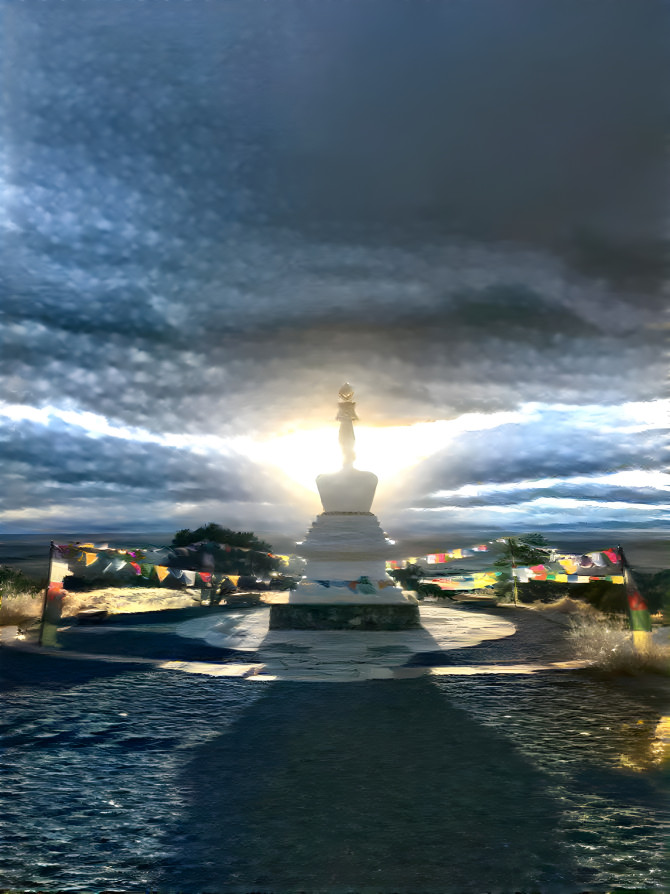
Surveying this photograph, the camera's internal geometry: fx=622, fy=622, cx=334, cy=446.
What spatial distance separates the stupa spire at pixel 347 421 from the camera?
1542 centimetres

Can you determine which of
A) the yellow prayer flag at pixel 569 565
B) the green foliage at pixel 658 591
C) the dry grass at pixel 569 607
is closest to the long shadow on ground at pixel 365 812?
the yellow prayer flag at pixel 569 565

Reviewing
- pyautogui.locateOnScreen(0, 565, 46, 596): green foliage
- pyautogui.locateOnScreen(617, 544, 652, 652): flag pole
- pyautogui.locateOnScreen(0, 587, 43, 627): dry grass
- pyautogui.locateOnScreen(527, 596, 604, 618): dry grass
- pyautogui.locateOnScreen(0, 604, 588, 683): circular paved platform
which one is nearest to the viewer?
pyautogui.locateOnScreen(0, 604, 588, 683): circular paved platform

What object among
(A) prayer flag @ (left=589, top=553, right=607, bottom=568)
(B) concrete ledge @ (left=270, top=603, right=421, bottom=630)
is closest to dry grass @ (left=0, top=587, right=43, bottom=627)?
(B) concrete ledge @ (left=270, top=603, right=421, bottom=630)

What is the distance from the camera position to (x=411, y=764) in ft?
15.5

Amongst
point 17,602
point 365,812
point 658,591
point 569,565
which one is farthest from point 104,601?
point 365,812

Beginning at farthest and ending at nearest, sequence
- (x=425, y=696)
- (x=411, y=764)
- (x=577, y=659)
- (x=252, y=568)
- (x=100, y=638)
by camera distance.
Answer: (x=252, y=568) < (x=100, y=638) < (x=577, y=659) < (x=425, y=696) < (x=411, y=764)

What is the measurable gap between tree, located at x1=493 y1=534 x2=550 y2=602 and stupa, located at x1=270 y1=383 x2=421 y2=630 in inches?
309

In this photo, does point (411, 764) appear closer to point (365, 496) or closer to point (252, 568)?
point (365, 496)

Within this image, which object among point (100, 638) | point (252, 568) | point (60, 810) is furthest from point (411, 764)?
point (252, 568)

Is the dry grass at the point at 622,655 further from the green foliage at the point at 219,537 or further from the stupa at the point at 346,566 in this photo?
the green foliage at the point at 219,537

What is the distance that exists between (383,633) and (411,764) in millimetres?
7816

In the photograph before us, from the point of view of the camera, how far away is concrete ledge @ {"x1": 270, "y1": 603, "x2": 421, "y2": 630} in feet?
41.6

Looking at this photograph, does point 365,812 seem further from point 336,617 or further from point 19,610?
point 19,610

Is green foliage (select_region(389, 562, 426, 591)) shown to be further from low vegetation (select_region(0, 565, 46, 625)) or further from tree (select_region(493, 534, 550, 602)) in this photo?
low vegetation (select_region(0, 565, 46, 625))
